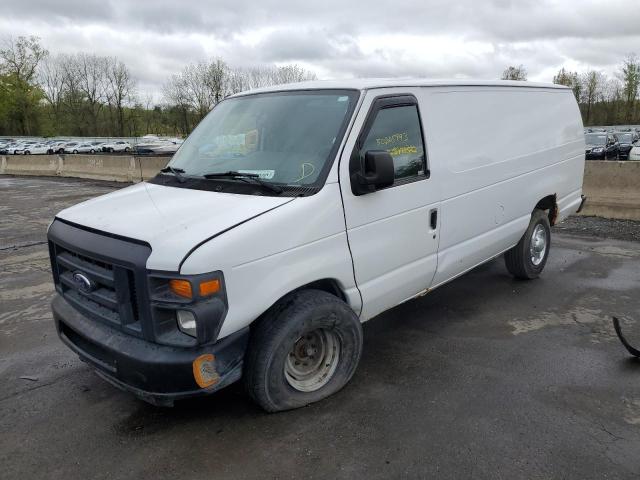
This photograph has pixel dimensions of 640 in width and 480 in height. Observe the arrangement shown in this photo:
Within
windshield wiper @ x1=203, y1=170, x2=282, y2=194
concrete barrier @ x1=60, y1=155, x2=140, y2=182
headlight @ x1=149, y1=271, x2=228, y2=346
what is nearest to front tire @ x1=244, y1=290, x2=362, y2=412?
headlight @ x1=149, y1=271, x2=228, y2=346

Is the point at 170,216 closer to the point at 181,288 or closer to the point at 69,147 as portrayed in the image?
the point at 181,288

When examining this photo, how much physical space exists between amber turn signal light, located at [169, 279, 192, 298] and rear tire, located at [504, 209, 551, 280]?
13.6 ft

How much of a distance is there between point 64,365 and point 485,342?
3535 mm

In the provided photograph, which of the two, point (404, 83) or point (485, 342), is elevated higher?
point (404, 83)

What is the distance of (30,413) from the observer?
3477mm

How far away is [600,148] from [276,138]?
28.1m

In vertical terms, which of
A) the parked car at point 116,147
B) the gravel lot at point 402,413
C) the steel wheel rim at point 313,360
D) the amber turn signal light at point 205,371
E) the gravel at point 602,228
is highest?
the parked car at point 116,147

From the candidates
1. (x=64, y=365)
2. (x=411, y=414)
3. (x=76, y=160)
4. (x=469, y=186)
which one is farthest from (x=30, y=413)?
(x=76, y=160)

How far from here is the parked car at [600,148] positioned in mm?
26234

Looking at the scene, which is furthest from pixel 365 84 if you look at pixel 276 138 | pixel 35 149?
pixel 35 149

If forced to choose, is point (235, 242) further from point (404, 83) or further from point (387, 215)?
point (404, 83)

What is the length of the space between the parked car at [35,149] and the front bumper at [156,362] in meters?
51.8

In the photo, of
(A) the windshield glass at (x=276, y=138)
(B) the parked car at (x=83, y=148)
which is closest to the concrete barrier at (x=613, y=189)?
(A) the windshield glass at (x=276, y=138)

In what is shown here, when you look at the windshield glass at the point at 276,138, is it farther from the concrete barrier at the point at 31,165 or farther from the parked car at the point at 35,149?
the parked car at the point at 35,149
